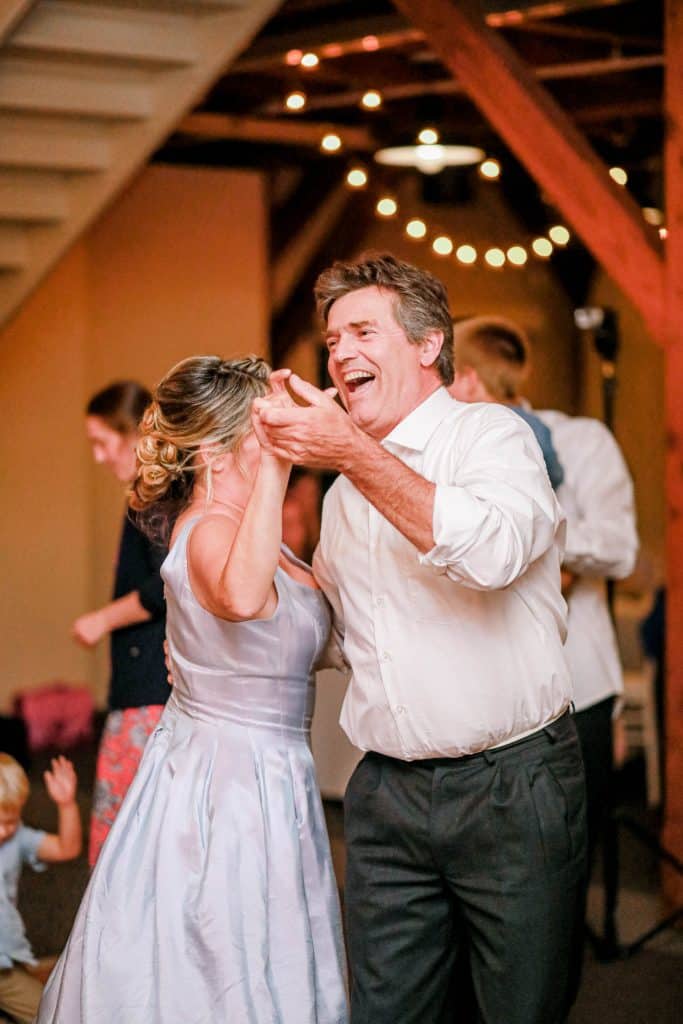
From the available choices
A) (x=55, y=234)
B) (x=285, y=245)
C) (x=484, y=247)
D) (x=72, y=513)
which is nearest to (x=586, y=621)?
(x=55, y=234)

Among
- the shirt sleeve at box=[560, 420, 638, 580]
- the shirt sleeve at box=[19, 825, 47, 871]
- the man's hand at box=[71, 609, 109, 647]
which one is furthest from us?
the shirt sleeve at box=[560, 420, 638, 580]

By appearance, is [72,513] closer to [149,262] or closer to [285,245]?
[149,262]

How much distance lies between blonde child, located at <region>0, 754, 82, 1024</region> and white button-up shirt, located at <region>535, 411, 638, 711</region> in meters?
1.30

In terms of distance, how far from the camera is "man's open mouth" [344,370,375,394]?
250cm

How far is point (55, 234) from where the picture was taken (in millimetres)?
6086

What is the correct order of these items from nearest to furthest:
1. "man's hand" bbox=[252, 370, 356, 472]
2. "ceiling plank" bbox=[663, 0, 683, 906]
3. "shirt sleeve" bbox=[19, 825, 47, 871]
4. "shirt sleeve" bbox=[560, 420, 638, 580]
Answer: "man's hand" bbox=[252, 370, 356, 472]
"shirt sleeve" bbox=[19, 825, 47, 871]
"shirt sleeve" bbox=[560, 420, 638, 580]
"ceiling plank" bbox=[663, 0, 683, 906]

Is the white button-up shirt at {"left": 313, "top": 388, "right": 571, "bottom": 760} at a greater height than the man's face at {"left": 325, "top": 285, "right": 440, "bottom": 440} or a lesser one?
lesser

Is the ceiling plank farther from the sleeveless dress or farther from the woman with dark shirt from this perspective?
the sleeveless dress

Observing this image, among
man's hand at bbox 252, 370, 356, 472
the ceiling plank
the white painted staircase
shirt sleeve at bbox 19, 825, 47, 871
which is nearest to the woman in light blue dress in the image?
man's hand at bbox 252, 370, 356, 472

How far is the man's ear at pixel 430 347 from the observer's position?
2.51m

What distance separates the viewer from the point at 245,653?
8.47 ft

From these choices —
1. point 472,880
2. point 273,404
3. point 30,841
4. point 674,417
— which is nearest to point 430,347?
point 273,404

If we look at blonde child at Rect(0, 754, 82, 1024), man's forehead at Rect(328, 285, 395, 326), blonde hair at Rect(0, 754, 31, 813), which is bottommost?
blonde child at Rect(0, 754, 82, 1024)

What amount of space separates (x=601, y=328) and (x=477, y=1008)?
2684mm
